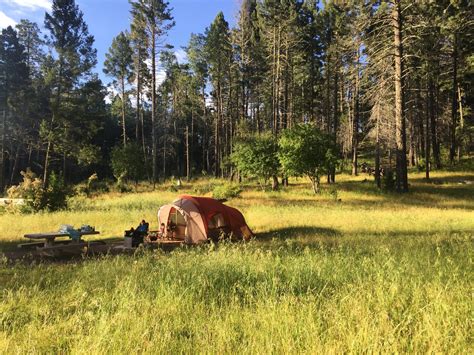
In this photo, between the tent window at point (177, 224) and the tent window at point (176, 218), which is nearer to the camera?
the tent window at point (177, 224)

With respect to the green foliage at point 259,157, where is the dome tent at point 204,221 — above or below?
below

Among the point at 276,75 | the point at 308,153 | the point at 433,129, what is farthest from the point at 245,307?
the point at 433,129

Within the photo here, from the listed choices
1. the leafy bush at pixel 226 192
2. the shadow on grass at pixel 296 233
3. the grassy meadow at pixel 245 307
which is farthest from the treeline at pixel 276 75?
the grassy meadow at pixel 245 307

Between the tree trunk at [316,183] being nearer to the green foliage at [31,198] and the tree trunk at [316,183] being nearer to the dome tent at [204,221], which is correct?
the dome tent at [204,221]

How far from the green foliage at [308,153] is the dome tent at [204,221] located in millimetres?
11277

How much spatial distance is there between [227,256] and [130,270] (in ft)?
5.63

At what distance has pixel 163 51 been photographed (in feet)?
116

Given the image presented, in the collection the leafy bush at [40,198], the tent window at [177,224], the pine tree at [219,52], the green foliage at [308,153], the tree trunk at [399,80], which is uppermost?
the pine tree at [219,52]

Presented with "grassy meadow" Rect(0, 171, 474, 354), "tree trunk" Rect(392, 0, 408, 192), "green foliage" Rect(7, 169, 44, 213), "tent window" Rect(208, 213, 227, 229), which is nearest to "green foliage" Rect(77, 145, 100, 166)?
"green foliage" Rect(7, 169, 44, 213)

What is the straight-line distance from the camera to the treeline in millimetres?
25562

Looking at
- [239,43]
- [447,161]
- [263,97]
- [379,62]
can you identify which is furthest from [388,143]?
[263,97]

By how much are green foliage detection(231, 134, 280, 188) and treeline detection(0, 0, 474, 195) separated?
1657 mm

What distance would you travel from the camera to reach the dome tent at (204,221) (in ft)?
40.7

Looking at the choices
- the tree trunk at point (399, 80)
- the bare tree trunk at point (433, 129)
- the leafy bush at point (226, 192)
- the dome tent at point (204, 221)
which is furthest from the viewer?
the bare tree trunk at point (433, 129)
